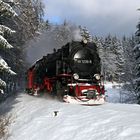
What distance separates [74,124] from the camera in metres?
13.9

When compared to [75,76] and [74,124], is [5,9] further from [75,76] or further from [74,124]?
[74,124]

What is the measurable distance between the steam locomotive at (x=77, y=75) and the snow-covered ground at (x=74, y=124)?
1535mm

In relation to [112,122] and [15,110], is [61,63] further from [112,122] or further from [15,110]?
[112,122]

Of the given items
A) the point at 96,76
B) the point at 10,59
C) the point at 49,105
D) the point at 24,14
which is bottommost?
the point at 49,105

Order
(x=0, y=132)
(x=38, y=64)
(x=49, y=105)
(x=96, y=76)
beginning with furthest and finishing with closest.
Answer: (x=38, y=64) < (x=96, y=76) < (x=49, y=105) < (x=0, y=132)

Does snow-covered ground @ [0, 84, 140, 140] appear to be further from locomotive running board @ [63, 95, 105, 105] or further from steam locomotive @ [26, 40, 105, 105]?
steam locomotive @ [26, 40, 105, 105]

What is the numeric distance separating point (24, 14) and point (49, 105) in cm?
811

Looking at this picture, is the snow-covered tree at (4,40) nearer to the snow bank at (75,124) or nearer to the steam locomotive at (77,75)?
the snow bank at (75,124)

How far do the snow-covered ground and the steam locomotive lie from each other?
1535 millimetres

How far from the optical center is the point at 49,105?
60.7ft

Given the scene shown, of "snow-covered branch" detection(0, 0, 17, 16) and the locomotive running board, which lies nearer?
"snow-covered branch" detection(0, 0, 17, 16)

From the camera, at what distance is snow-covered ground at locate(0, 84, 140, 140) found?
11797 millimetres

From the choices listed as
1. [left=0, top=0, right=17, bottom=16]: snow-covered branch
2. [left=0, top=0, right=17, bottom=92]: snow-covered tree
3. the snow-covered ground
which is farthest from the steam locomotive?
[left=0, top=0, right=17, bottom=16]: snow-covered branch

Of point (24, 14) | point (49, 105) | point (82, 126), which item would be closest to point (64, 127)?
point (82, 126)
